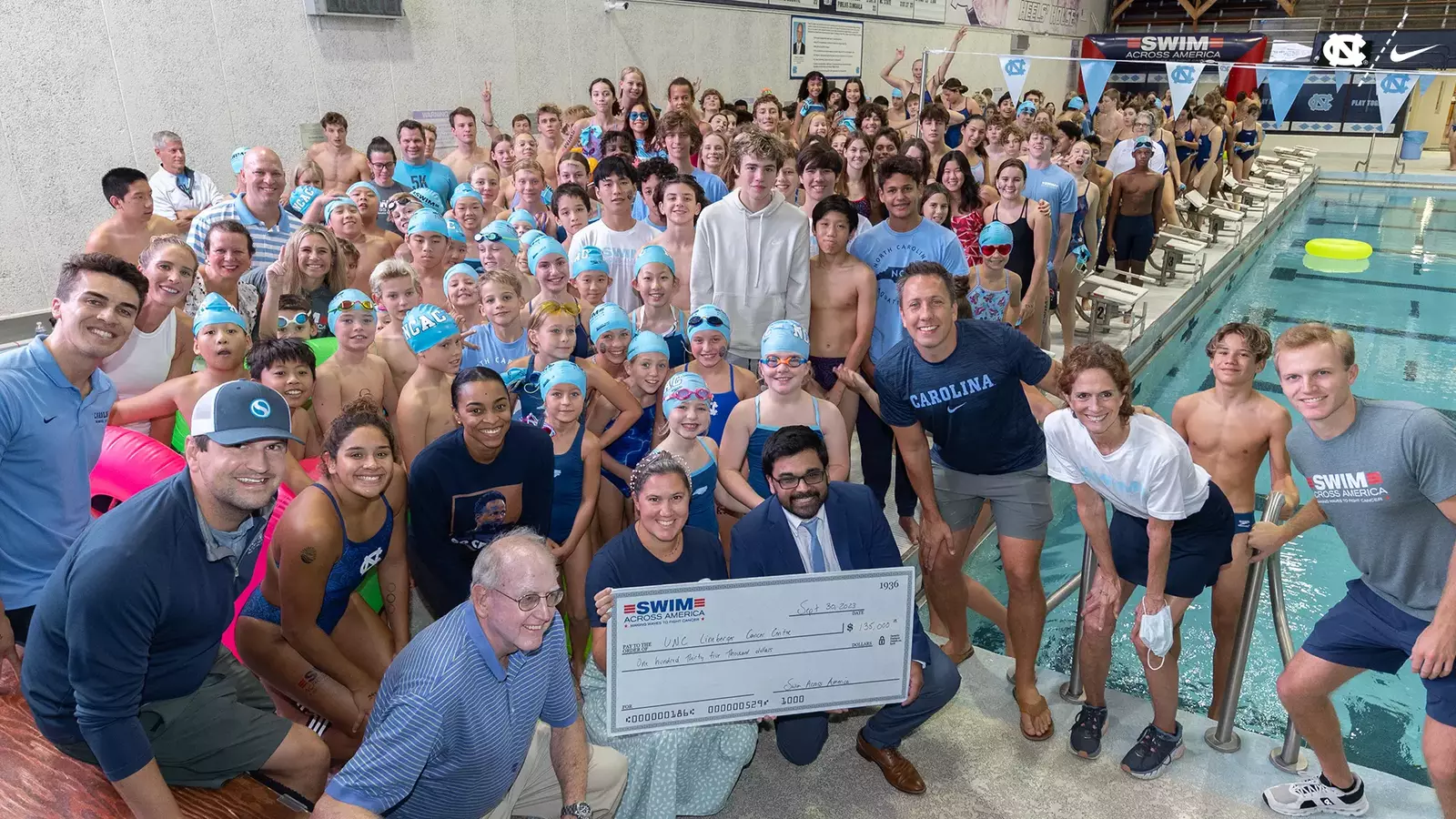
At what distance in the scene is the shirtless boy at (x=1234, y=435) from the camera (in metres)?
3.79

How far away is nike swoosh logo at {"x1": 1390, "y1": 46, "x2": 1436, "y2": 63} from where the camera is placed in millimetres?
22562

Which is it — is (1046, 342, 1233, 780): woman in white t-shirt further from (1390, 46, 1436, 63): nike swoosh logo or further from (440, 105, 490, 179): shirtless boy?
(1390, 46, 1436, 63): nike swoosh logo

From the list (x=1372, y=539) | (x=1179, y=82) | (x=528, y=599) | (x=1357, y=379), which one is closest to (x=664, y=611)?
(x=528, y=599)

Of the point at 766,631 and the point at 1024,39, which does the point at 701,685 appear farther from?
the point at 1024,39

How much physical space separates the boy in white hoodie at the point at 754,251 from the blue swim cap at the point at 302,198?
121 inches

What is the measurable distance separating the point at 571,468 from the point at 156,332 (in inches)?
73.7

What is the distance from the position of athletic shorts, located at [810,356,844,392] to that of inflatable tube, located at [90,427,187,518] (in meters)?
2.86

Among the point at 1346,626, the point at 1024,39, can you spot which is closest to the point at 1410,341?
the point at 1346,626

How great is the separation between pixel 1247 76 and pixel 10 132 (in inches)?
944

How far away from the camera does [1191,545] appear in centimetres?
333

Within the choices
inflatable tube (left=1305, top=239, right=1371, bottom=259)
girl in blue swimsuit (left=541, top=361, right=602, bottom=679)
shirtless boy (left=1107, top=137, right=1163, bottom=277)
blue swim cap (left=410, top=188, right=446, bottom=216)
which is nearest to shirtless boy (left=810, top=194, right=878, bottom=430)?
girl in blue swimsuit (left=541, top=361, right=602, bottom=679)

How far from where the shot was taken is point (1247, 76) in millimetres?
22125

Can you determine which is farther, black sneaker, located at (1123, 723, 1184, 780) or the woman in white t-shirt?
black sneaker, located at (1123, 723, 1184, 780)
